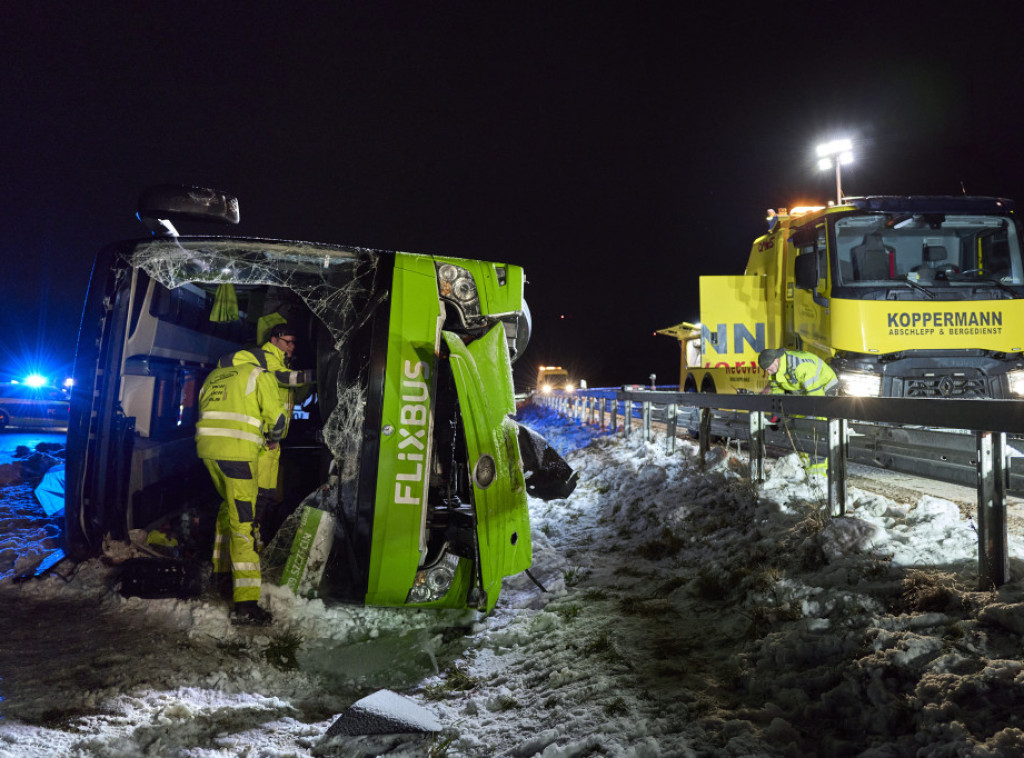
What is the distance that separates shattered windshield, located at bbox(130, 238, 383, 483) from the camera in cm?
Result: 412

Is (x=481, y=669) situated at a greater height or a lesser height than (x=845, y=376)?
lesser

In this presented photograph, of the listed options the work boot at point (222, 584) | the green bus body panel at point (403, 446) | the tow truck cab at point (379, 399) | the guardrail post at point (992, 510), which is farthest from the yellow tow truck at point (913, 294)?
the work boot at point (222, 584)

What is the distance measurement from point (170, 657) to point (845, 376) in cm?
732

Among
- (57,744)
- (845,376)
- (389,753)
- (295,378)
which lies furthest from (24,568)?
(845,376)

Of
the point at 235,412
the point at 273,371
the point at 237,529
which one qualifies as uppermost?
the point at 273,371

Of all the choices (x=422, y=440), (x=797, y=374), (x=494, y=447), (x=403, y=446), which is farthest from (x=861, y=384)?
(x=403, y=446)

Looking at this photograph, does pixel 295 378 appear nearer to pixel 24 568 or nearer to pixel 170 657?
pixel 170 657

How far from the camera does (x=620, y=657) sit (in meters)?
3.24

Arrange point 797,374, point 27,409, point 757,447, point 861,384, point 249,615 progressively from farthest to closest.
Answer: point 27,409 < point 861,384 < point 797,374 < point 757,447 < point 249,615

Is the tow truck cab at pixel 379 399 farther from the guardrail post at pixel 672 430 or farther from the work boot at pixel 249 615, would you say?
the guardrail post at pixel 672 430

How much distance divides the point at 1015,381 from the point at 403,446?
7.51 metres

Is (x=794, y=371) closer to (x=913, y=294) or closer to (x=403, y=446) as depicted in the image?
(x=913, y=294)

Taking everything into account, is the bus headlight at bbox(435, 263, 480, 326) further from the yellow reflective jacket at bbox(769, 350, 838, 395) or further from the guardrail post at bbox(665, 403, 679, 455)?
the guardrail post at bbox(665, 403, 679, 455)

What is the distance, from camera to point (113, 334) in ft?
13.9
